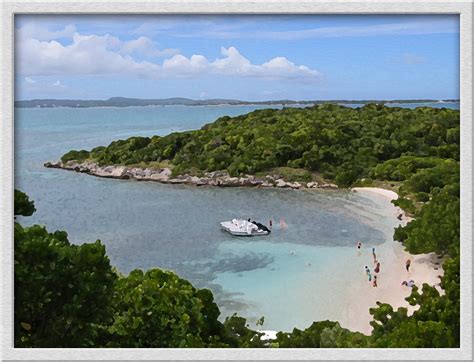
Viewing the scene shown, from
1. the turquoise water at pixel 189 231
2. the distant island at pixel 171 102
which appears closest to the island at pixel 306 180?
the turquoise water at pixel 189 231

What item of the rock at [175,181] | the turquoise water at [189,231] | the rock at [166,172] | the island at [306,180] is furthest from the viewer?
the rock at [166,172]

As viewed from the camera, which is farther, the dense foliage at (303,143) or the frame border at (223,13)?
the dense foliage at (303,143)

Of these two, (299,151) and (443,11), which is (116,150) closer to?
(299,151)

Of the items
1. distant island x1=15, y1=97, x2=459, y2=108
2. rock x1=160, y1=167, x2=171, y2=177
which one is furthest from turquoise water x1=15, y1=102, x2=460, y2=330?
rock x1=160, y1=167, x2=171, y2=177

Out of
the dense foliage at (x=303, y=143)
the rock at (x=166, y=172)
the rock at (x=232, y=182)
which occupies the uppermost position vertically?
the dense foliage at (x=303, y=143)

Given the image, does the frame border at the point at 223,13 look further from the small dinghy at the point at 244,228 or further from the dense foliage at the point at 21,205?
the small dinghy at the point at 244,228

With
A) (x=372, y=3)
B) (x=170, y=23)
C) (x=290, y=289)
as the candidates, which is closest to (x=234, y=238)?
(x=290, y=289)

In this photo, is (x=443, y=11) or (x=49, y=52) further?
(x=49, y=52)

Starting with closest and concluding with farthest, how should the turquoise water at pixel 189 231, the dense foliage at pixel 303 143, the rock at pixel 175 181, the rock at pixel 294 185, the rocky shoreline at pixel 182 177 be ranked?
the turquoise water at pixel 189 231
the rocky shoreline at pixel 182 177
the dense foliage at pixel 303 143
the rock at pixel 175 181
the rock at pixel 294 185
